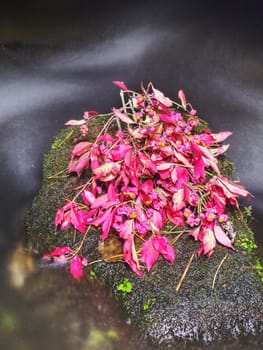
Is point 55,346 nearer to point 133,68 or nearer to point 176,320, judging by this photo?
point 176,320

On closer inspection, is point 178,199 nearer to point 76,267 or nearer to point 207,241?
point 207,241

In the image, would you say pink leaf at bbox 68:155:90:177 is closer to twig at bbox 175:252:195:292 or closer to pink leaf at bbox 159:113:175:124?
pink leaf at bbox 159:113:175:124

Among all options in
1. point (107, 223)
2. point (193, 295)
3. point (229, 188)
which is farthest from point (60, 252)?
point (229, 188)

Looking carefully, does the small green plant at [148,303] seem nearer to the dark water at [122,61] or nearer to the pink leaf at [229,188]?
the pink leaf at [229,188]

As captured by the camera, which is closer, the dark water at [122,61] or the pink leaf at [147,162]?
the pink leaf at [147,162]

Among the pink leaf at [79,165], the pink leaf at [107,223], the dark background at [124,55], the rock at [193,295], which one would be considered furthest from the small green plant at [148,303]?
the dark background at [124,55]

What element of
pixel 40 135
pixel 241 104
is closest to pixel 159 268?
pixel 40 135

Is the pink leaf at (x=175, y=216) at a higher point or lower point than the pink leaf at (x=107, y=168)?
lower
